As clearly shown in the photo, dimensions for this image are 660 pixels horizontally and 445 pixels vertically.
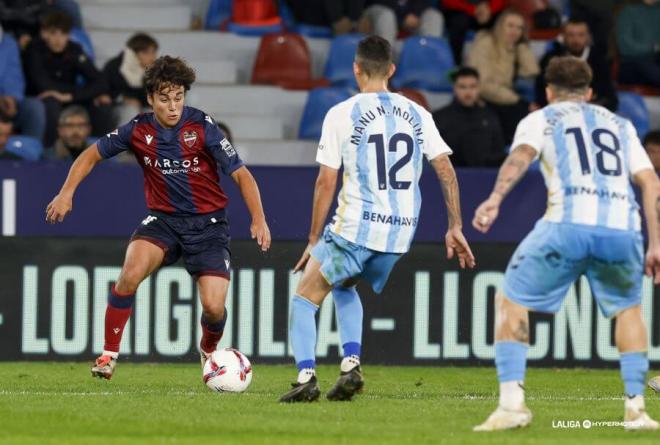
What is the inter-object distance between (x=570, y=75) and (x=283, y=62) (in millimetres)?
9176

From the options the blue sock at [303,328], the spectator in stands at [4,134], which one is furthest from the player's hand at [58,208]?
the spectator in stands at [4,134]

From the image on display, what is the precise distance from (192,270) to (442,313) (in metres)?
2.92

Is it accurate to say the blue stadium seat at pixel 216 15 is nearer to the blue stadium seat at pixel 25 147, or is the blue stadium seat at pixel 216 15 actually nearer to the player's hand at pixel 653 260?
the blue stadium seat at pixel 25 147

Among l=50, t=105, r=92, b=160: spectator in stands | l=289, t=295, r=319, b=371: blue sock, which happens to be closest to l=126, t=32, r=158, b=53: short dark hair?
l=50, t=105, r=92, b=160: spectator in stands

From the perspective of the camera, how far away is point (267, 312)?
39.8 ft

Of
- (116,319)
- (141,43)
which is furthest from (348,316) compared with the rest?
(141,43)

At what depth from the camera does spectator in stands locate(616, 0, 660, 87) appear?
56.3ft

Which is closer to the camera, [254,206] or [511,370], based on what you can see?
[511,370]

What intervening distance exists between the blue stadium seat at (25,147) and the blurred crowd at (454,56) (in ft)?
0.61

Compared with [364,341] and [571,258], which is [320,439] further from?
[364,341]

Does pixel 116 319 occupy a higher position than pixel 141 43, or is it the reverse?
pixel 141 43

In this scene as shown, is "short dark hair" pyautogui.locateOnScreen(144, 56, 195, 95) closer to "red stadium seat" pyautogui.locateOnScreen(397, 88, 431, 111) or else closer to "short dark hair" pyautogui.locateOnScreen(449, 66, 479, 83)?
"short dark hair" pyautogui.locateOnScreen(449, 66, 479, 83)

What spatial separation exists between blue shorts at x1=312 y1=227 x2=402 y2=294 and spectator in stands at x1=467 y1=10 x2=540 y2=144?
7.13 m

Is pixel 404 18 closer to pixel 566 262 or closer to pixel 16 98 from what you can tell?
pixel 16 98
